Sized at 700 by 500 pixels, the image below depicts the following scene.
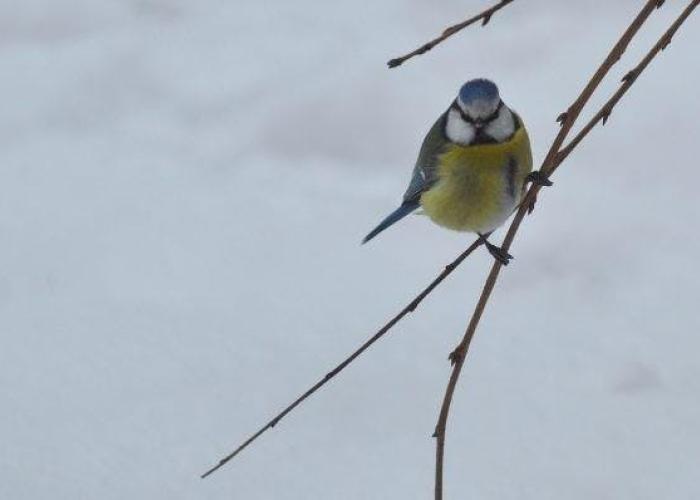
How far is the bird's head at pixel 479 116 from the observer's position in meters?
1.17

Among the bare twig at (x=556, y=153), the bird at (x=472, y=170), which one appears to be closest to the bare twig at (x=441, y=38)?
the bare twig at (x=556, y=153)

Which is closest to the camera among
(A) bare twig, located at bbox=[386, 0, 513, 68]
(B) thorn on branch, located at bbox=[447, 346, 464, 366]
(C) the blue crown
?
(A) bare twig, located at bbox=[386, 0, 513, 68]

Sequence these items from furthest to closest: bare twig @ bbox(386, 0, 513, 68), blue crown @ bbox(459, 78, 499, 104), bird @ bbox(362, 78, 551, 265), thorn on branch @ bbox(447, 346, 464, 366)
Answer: bird @ bbox(362, 78, 551, 265) < blue crown @ bbox(459, 78, 499, 104) < thorn on branch @ bbox(447, 346, 464, 366) < bare twig @ bbox(386, 0, 513, 68)

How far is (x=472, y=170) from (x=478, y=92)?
0.15m

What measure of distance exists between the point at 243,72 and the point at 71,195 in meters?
0.60

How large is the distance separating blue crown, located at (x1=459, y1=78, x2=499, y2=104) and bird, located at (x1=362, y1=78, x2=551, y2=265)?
38 millimetres

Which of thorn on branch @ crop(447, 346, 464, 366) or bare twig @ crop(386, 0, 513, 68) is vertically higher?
bare twig @ crop(386, 0, 513, 68)

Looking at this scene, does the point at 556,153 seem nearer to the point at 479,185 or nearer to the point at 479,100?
the point at 479,100

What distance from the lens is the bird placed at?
1.27 meters

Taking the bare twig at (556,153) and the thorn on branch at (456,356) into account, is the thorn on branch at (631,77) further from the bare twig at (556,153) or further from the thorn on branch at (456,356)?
the thorn on branch at (456,356)

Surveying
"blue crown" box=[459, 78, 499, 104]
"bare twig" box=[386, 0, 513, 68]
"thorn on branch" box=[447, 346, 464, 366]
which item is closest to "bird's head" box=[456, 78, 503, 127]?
"blue crown" box=[459, 78, 499, 104]

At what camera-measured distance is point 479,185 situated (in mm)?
1294

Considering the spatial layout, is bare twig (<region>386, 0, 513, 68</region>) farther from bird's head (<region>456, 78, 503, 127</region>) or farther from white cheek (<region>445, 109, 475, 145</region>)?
white cheek (<region>445, 109, 475, 145</region>)

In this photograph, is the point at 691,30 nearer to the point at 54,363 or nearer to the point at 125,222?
the point at 125,222
